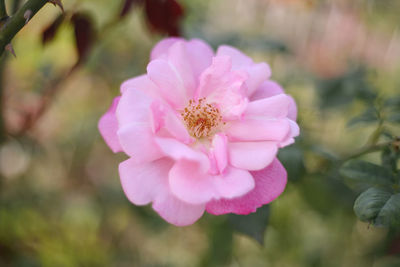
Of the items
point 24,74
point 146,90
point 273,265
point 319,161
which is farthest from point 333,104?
point 24,74

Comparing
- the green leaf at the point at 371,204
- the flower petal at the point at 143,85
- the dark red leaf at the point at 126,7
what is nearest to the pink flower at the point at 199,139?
the flower petal at the point at 143,85

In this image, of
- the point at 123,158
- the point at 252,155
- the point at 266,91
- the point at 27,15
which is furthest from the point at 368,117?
the point at 123,158

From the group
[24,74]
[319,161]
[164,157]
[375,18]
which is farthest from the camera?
[375,18]

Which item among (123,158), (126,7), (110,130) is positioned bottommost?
(123,158)

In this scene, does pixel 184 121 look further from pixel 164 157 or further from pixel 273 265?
pixel 273 265

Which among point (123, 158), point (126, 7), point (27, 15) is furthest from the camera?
point (123, 158)

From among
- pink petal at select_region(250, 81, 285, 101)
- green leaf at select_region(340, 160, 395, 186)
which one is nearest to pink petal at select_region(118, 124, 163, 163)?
pink petal at select_region(250, 81, 285, 101)

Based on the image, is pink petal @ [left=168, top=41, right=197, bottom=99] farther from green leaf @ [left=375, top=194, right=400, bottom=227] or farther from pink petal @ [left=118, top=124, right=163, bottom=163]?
green leaf @ [left=375, top=194, right=400, bottom=227]

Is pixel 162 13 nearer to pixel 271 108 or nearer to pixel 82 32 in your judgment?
pixel 82 32
